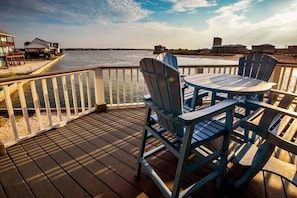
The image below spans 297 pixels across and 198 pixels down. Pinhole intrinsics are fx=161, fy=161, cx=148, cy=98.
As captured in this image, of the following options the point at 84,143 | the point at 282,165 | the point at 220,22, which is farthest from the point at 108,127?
the point at 220,22

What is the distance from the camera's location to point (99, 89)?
335 cm

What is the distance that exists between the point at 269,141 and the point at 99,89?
9.60ft

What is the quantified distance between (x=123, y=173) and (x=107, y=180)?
18cm

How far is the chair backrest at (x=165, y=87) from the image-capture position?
3.42 feet

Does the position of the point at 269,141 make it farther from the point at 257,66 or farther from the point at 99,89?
the point at 99,89

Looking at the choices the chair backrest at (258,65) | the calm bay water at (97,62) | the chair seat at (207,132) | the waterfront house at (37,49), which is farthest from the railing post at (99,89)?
the waterfront house at (37,49)

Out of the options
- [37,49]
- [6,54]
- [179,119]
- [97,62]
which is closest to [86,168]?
[179,119]

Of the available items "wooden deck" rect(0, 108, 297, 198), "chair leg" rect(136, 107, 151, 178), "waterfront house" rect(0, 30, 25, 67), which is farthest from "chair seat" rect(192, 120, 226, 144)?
"waterfront house" rect(0, 30, 25, 67)

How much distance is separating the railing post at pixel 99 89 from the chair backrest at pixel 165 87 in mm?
2218

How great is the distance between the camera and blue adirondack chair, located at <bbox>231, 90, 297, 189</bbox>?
1160 mm

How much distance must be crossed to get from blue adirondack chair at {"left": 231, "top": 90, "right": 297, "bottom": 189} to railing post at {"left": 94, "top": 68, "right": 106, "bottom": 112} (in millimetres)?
2667

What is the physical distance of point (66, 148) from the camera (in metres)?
2.23

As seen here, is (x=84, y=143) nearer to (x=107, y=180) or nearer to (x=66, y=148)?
(x=66, y=148)

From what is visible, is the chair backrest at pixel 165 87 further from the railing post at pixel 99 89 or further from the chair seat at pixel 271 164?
the railing post at pixel 99 89
